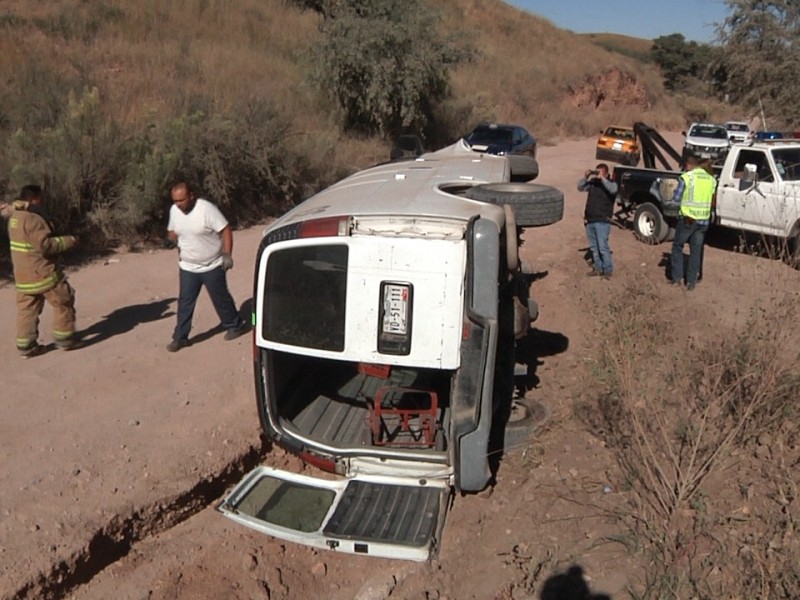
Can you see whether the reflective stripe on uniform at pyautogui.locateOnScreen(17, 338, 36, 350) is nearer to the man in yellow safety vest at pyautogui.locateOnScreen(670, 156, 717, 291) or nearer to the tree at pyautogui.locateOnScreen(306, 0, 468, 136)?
the man in yellow safety vest at pyautogui.locateOnScreen(670, 156, 717, 291)

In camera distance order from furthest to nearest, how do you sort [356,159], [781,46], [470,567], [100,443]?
[781,46], [356,159], [100,443], [470,567]

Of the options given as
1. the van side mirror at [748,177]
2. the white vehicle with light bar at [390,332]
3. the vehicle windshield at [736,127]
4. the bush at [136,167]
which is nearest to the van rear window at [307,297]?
the white vehicle with light bar at [390,332]

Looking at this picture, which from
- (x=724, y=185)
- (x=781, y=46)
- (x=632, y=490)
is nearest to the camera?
(x=632, y=490)

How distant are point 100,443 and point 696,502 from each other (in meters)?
4.02

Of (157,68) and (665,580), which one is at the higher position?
(157,68)

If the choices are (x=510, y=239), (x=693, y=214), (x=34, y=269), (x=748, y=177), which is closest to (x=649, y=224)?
(x=748, y=177)

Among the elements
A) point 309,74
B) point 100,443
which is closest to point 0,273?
point 100,443

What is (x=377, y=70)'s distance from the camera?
1961 cm

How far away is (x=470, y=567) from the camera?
14.7ft

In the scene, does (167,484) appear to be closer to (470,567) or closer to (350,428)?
(350,428)

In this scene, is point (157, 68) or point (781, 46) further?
point (781, 46)

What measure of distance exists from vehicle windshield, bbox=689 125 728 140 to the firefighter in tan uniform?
22489mm

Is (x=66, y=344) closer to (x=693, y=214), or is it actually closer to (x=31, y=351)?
(x=31, y=351)

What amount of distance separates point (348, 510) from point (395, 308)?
1354 millimetres
